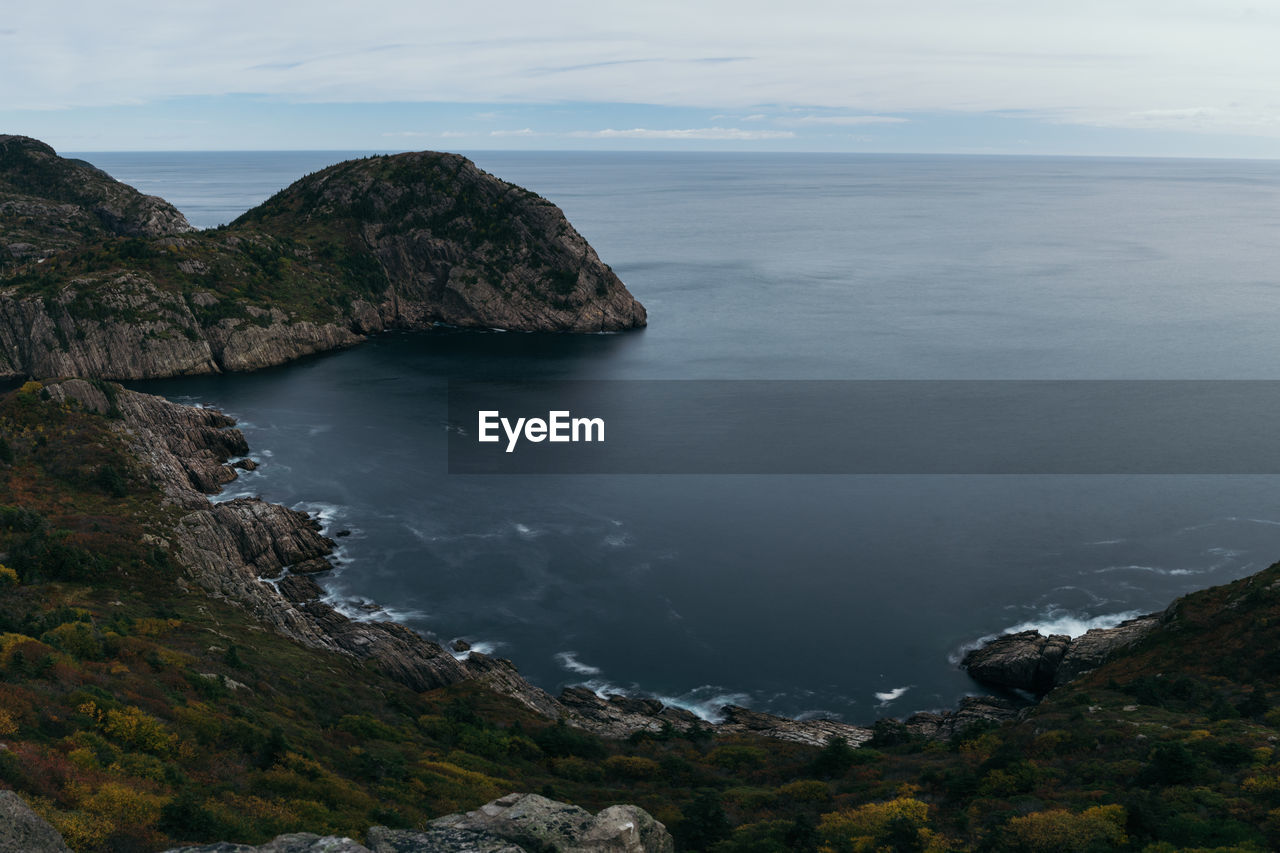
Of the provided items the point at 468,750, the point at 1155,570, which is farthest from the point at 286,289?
the point at 1155,570

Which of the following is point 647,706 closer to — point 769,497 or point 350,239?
point 769,497

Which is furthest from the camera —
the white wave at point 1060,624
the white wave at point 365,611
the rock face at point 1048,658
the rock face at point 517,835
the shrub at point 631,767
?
the white wave at point 365,611

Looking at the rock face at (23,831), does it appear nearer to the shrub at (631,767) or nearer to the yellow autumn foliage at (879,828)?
the yellow autumn foliage at (879,828)

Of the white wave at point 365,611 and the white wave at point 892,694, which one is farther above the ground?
the white wave at point 365,611

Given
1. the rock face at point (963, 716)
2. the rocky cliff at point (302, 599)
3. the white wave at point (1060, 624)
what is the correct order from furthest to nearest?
the white wave at point (1060, 624)
the rocky cliff at point (302, 599)
the rock face at point (963, 716)

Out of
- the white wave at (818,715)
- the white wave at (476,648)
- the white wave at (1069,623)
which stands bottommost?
the white wave at (818,715)

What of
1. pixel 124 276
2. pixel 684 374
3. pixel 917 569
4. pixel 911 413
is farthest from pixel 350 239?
pixel 917 569

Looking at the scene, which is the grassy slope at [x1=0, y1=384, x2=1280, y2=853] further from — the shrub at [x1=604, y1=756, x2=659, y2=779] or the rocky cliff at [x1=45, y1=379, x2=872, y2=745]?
the rocky cliff at [x1=45, y1=379, x2=872, y2=745]

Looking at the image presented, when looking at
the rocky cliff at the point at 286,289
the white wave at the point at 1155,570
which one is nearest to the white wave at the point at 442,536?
the white wave at the point at 1155,570

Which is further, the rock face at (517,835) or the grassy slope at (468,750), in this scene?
the grassy slope at (468,750)

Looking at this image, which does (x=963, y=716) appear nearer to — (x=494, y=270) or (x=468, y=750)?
(x=468, y=750)
